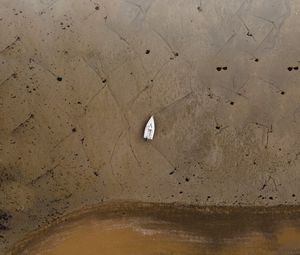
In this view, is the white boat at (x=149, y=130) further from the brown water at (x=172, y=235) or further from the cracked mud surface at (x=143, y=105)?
the brown water at (x=172, y=235)

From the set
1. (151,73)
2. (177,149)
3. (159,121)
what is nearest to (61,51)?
(151,73)

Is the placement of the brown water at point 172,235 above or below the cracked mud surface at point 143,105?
below

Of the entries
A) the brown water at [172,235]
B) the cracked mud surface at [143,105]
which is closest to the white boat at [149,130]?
the cracked mud surface at [143,105]

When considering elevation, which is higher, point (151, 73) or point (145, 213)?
point (151, 73)

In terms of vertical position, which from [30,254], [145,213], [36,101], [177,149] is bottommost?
[30,254]

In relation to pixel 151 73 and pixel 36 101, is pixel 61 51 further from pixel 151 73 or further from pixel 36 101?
pixel 151 73
